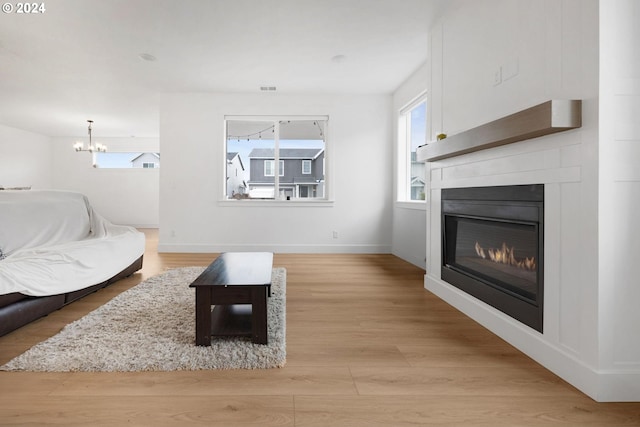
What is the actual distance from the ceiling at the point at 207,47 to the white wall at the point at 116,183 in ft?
12.0

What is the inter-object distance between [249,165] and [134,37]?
8.07ft

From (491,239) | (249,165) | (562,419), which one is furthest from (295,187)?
(562,419)

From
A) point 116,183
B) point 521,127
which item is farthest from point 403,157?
point 116,183

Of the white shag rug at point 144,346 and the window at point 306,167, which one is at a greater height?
the window at point 306,167

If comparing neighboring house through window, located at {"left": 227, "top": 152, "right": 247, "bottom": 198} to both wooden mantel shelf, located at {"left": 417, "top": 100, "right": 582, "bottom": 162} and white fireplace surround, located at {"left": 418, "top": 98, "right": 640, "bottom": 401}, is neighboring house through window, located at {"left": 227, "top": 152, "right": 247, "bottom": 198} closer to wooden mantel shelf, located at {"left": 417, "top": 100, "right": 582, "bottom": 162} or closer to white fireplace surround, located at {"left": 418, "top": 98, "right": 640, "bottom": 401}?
wooden mantel shelf, located at {"left": 417, "top": 100, "right": 582, "bottom": 162}

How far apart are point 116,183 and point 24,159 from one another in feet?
Answer: 6.73

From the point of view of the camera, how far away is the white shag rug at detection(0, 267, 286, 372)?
1671 millimetres

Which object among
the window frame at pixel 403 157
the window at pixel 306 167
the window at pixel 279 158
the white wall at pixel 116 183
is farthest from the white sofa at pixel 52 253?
the white wall at pixel 116 183

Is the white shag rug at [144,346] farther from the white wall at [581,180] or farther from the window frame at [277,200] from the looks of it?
the window frame at [277,200]

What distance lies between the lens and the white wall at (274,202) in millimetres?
5262

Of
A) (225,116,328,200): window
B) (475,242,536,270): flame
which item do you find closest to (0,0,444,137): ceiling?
(225,116,328,200): window

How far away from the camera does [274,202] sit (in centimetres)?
534

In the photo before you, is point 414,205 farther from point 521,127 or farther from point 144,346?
point 144,346

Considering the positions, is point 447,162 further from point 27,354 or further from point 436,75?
point 27,354
